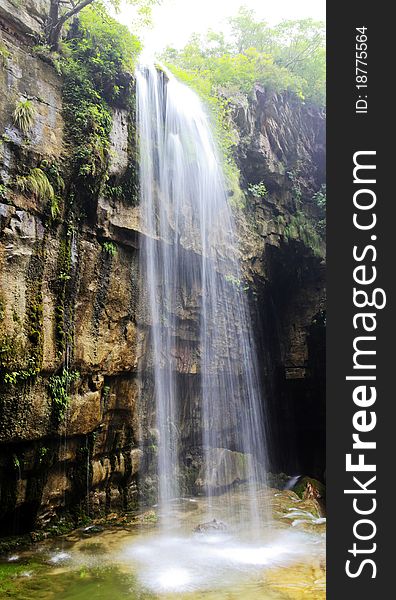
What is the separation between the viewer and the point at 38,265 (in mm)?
7711

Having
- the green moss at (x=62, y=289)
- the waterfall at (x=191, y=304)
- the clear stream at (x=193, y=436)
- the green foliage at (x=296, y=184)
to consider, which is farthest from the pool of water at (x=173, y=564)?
the green foliage at (x=296, y=184)

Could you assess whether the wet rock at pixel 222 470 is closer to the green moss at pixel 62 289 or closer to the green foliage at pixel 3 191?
the green moss at pixel 62 289

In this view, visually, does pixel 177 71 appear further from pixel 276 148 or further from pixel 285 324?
pixel 285 324

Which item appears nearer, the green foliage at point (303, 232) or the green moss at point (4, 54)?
the green moss at point (4, 54)

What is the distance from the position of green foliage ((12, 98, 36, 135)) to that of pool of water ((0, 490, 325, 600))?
6.88m

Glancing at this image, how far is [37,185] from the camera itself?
7668mm

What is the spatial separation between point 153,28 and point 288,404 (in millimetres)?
11765

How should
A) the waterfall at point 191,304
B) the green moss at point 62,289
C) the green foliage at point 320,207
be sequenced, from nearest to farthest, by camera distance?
the green moss at point 62,289 → the waterfall at point 191,304 → the green foliage at point 320,207

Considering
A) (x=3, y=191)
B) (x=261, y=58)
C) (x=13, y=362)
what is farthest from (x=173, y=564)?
(x=261, y=58)

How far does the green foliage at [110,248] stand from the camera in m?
8.99

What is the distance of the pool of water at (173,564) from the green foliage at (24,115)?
688 centimetres

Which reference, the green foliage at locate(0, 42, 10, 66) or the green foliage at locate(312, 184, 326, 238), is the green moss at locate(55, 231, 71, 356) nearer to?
the green foliage at locate(0, 42, 10, 66)

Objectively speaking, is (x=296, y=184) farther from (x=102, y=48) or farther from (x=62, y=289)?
(x=62, y=289)

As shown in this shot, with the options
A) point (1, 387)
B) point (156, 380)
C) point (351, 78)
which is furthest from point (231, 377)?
point (351, 78)
